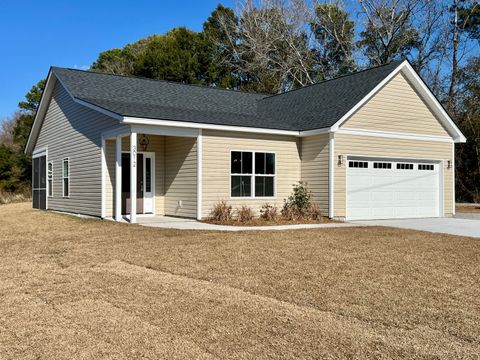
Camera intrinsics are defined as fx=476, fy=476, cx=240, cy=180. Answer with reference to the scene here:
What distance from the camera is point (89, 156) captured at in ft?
55.4

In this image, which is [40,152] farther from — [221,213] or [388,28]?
[388,28]

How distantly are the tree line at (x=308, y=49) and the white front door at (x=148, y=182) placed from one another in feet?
63.9

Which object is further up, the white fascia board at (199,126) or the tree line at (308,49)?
the tree line at (308,49)

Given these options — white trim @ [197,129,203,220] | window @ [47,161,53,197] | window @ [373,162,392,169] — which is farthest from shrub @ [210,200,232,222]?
window @ [47,161,53,197]

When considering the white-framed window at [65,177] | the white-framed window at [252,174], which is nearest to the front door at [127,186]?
the white-framed window at [252,174]

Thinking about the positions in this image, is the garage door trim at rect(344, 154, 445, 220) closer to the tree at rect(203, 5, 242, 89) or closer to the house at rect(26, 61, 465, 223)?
the house at rect(26, 61, 465, 223)

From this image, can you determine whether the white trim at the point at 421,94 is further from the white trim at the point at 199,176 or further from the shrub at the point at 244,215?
the white trim at the point at 199,176

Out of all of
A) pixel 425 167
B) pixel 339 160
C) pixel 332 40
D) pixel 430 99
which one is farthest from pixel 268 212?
pixel 332 40

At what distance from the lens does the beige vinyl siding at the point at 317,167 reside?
1611 cm

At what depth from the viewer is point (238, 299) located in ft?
19.0

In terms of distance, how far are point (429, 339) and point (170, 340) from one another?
2414 mm

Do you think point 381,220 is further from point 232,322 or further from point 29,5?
point 29,5

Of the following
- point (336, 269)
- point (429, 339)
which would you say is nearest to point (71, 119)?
point (336, 269)

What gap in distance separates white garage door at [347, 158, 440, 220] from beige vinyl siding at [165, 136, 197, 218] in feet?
17.5
